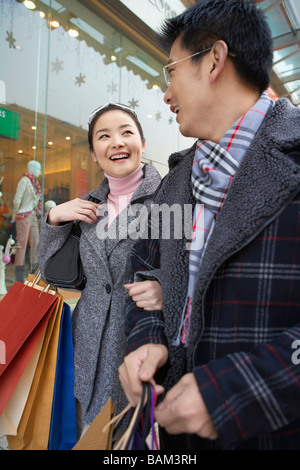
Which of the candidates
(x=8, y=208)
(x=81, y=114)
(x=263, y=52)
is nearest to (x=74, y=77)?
(x=81, y=114)

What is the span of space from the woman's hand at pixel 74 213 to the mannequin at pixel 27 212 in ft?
9.85

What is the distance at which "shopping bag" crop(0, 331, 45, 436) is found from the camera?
962 mm

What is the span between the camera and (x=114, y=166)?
129cm

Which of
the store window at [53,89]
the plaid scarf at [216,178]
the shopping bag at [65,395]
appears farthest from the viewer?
the store window at [53,89]

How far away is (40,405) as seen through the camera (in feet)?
3.26

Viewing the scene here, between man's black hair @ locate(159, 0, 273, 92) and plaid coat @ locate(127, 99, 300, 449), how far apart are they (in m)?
0.15

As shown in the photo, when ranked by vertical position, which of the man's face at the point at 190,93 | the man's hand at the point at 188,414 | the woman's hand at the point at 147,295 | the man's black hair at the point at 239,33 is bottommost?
the man's hand at the point at 188,414

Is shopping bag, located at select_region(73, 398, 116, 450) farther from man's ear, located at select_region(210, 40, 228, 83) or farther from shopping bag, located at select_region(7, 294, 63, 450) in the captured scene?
man's ear, located at select_region(210, 40, 228, 83)
